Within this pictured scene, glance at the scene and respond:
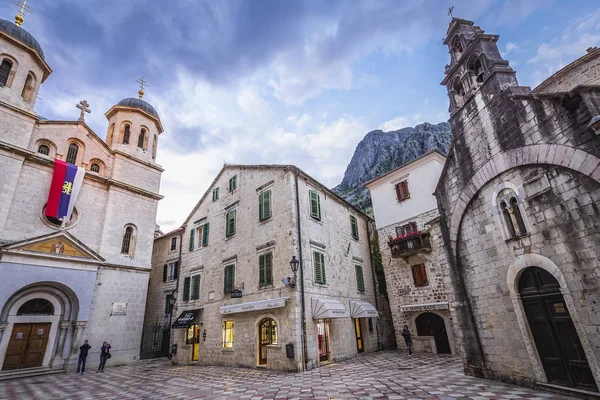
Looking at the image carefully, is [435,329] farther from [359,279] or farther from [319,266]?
[319,266]

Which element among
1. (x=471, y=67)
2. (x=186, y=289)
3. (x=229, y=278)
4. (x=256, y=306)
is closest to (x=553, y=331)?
(x=471, y=67)

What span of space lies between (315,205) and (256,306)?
20.3 feet

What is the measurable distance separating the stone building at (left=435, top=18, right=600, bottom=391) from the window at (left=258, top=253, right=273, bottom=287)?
800 cm

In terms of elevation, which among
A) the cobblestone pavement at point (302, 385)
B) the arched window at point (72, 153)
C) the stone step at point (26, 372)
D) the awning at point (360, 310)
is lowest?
the cobblestone pavement at point (302, 385)

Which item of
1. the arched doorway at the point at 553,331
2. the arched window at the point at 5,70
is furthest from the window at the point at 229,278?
the arched window at the point at 5,70

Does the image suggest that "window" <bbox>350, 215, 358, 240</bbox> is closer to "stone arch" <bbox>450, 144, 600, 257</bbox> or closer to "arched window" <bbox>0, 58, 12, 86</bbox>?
"stone arch" <bbox>450, 144, 600, 257</bbox>

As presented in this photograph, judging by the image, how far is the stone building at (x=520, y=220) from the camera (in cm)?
606

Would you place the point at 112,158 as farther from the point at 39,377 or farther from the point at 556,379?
the point at 556,379

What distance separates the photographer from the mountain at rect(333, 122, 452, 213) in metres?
60.4

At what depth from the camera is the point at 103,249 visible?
59.9 feet

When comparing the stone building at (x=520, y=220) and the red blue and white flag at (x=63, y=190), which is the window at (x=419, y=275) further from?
the red blue and white flag at (x=63, y=190)

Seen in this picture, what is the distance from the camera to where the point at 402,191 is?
18.1m

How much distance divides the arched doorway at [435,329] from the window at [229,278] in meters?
10.7

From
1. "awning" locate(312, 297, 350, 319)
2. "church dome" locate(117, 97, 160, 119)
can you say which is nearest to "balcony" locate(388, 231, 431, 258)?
"awning" locate(312, 297, 350, 319)
